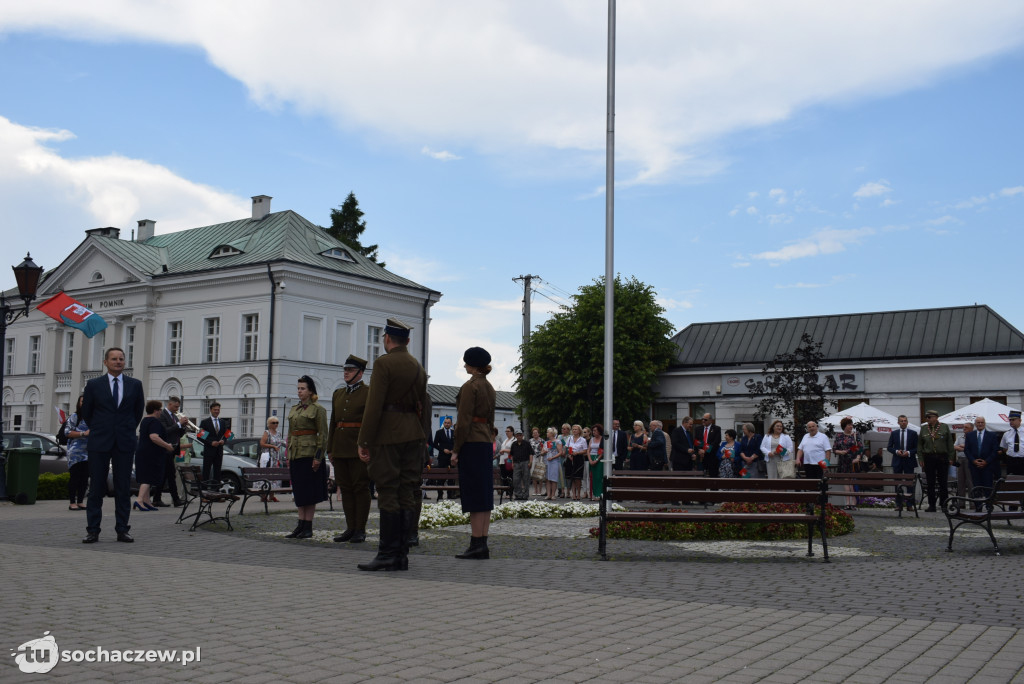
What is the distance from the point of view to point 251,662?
16.6 feet

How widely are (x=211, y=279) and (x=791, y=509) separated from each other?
40.8m

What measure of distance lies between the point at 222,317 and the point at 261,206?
8.85 meters

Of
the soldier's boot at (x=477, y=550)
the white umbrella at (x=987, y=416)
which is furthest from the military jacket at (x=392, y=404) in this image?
the white umbrella at (x=987, y=416)

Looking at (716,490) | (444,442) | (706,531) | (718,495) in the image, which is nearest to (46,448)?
(444,442)

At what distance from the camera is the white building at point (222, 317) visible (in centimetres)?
4706

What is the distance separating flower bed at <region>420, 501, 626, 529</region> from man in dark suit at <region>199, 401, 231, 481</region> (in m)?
5.10

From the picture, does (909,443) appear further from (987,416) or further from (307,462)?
(307,462)

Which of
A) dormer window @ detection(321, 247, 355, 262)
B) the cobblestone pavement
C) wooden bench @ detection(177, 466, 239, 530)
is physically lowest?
the cobblestone pavement

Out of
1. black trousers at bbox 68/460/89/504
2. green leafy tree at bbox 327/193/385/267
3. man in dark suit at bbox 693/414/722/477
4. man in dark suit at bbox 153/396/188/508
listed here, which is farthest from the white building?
black trousers at bbox 68/460/89/504

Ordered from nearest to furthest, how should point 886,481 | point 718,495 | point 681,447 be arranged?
point 718,495
point 886,481
point 681,447

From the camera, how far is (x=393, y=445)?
898 cm

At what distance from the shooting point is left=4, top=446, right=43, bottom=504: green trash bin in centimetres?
1812

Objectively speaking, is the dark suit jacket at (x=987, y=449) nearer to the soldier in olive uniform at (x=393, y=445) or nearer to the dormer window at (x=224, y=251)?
the soldier in olive uniform at (x=393, y=445)

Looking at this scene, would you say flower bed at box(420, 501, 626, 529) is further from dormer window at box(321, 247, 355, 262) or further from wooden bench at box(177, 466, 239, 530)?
dormer window at box(321, 247, 355, 262)
